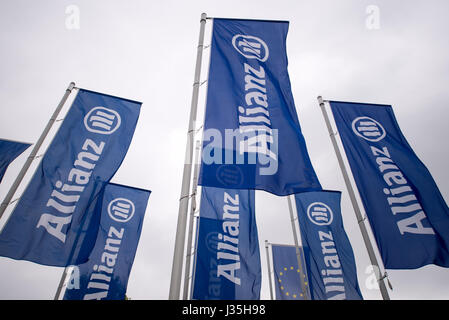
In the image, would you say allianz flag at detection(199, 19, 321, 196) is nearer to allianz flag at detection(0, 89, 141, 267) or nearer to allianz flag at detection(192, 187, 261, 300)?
allianz flag at detection(0, 89, 141, 267)

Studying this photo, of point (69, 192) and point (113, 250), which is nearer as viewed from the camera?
point (69, 192)

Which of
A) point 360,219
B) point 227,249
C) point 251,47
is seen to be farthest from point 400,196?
point 251,47

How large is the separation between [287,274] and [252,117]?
10106 mm

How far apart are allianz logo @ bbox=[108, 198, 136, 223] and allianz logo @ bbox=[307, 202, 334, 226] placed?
6.69 meters

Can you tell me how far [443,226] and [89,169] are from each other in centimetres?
839

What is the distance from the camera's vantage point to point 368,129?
24.7ft

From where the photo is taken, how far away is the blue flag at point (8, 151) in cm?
670

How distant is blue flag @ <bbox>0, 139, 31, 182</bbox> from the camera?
6.70 m

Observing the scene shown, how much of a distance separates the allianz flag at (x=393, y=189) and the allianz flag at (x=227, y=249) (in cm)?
347

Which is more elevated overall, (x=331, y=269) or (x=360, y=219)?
(x=360, y=219)

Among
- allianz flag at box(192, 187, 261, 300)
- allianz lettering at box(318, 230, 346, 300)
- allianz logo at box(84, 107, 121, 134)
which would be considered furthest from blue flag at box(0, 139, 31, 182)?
allianz lettering at box(318, 230, 346, 300)

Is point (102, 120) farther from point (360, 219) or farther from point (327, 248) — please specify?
point (327, 248)

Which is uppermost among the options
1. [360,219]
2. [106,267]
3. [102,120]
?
[102,120]
